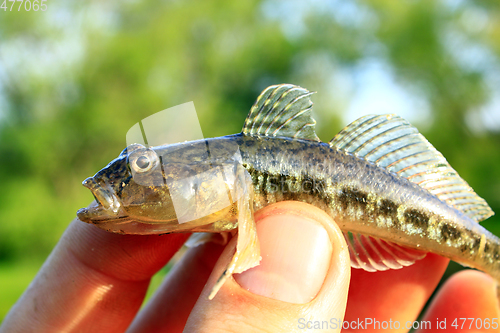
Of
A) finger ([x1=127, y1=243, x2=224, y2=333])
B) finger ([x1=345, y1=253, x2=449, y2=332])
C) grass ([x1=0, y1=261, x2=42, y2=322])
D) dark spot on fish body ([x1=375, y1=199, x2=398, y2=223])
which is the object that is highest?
dark spot on fish body ([x1=375, y1=199, x2=398, y2=223])

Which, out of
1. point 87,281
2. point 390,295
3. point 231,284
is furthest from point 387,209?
point 87,281

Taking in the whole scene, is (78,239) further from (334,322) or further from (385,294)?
(385,294)

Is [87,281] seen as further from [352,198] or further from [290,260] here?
[352,198]

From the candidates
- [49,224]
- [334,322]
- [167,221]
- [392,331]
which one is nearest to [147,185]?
[167,221]

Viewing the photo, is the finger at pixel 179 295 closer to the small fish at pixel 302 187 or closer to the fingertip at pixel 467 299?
the small fish at pixel 302 187

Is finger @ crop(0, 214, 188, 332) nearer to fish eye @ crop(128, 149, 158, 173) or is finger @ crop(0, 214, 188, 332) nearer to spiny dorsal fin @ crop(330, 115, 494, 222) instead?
fish eye @ crop(128, 149, 158, 173)

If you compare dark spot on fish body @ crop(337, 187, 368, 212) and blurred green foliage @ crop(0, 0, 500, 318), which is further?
blurred green foliage @ crop(0, 0, 500, 318)

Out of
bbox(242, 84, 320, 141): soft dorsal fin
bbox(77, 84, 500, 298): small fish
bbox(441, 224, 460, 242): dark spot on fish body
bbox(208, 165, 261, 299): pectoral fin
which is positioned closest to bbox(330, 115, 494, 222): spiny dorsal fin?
bbox(77, 84, 500, 298): small fish
